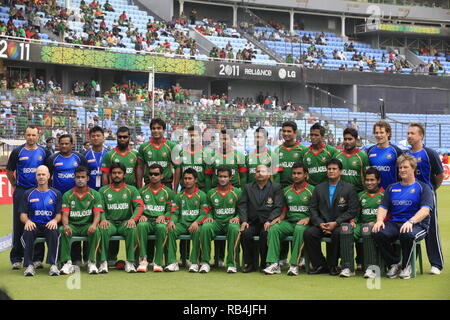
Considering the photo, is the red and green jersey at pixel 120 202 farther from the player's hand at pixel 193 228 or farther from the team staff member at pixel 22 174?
the team staff member at pixel 22 174

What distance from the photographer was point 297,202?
372 inches

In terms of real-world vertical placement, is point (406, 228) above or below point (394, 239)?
above

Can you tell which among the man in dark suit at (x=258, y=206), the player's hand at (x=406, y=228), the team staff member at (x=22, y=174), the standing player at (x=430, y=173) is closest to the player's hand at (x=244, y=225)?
the man in dark suit at (x=258, y=206)

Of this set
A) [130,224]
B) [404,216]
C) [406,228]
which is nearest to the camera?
[406,228]

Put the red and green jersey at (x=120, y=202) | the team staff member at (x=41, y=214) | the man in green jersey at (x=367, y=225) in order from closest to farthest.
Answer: the man in green jersey at (x=367, y=225)
the team staff member at (x=41, y=214)
the red and green jersey at (x=120, y=202)

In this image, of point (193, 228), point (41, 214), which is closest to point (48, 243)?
point (41, 214)

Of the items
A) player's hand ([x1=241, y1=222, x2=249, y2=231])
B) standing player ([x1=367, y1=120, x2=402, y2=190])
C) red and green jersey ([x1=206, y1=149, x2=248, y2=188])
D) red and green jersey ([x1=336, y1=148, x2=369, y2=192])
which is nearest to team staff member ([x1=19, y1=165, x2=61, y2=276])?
red and green jersey ([x1=206, y1=149, x2=248, y2=188])

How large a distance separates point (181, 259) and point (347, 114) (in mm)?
33075

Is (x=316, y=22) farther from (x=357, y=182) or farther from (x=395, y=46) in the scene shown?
(x=357, y=182)

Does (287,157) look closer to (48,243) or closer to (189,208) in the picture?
Result: (189,208)

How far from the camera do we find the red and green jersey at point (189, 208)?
9648 mm

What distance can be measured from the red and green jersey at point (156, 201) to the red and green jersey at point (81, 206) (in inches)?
25.8

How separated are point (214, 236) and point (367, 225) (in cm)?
206

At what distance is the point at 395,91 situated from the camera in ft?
149
